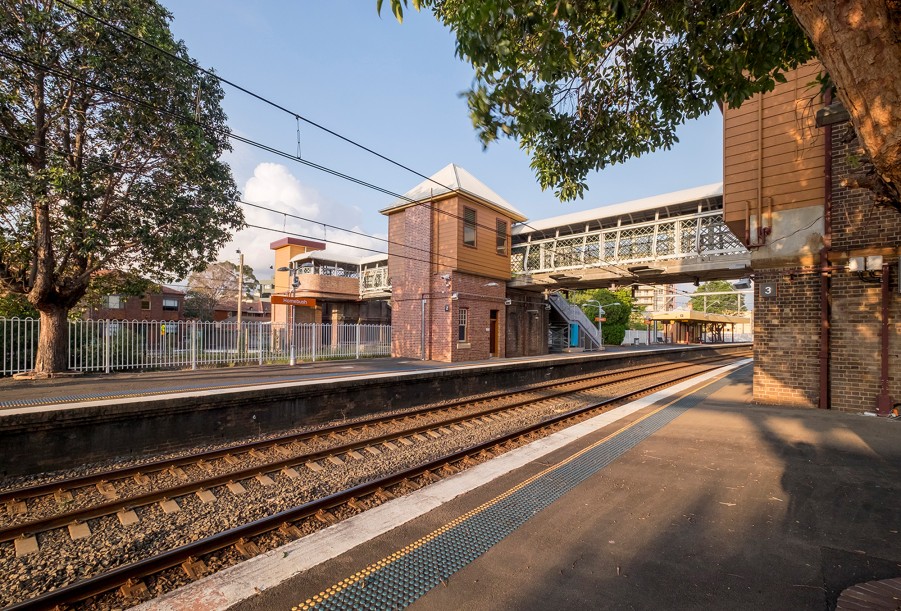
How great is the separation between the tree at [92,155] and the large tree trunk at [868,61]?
10.8 metres

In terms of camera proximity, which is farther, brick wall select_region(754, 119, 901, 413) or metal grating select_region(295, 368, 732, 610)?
brick wall select_region(754, 119, 901, 413)

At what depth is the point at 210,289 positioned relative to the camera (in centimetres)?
4425

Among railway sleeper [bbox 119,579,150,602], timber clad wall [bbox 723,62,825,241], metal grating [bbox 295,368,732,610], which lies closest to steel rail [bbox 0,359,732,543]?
railway sleeper [bbox 119,579,150,602]

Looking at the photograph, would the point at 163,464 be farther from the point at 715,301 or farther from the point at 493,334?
the point at 715,301

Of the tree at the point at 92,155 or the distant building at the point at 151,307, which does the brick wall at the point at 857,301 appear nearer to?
the tree at the point at 92,155

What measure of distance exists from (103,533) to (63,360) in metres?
11.5

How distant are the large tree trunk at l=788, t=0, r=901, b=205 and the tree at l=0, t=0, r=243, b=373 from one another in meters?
10.8

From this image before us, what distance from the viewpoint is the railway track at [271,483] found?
3461mm

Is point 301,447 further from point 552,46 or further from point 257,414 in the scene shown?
point 552,46

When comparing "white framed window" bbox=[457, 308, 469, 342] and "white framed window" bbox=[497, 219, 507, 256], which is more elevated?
"white framed window" bbox=[497, 219, 507, 256]

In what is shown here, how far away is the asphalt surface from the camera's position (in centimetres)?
302

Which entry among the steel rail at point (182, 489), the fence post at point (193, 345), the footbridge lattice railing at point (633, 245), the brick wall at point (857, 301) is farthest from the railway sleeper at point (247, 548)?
the footbridge lattice railing at point (633, 245)

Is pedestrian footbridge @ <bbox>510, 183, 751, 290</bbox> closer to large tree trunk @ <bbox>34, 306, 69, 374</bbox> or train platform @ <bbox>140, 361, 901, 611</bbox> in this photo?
train platform @ <bbox>140, 361, 901, 611</bbox>

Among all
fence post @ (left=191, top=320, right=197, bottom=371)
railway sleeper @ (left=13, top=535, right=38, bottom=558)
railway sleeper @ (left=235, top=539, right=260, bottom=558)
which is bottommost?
railway sleeper @ (left=13, top=535, right=38, bottom=558)
